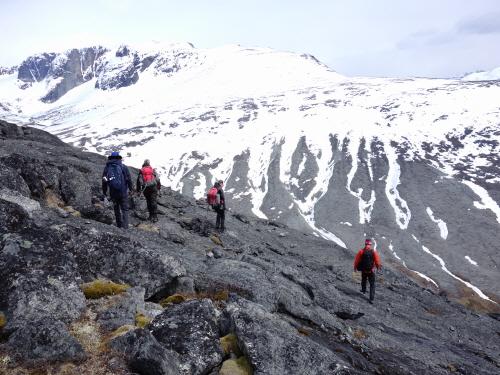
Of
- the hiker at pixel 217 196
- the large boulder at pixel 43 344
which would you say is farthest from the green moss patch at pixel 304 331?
the hiker at pixel 217 196

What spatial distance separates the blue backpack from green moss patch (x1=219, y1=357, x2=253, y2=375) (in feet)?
37.3

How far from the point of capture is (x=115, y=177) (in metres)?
19.1

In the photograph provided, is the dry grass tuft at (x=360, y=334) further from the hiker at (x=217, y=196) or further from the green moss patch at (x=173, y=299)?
the hiker at (x=217, y=196)

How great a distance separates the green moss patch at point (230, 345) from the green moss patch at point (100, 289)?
324 centimetres

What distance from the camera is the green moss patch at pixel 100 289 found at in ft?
37.3

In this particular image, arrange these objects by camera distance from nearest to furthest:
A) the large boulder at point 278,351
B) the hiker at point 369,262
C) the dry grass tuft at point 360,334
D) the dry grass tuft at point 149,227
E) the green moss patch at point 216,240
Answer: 1. the large boulder at point 278,351
2. the dry grass tuft at point 360,334
3. the dry grass tuft at point 149,227
4. the hiker at point 369,262
5. the green moss patch at point 216,240

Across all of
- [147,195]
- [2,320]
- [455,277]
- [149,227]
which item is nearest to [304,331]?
[2,320]

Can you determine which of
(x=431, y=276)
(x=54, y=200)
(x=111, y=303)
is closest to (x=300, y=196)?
(x=431, y=276)

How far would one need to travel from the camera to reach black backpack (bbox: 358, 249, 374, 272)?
26172 millimetres

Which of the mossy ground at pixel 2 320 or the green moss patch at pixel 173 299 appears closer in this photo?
the mossy ground at pixel 2 320

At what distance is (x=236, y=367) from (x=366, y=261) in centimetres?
1826

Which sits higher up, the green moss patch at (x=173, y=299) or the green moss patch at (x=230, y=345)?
the green moss patch at (x=230, y=345)

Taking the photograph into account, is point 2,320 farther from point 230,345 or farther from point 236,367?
point 236,367

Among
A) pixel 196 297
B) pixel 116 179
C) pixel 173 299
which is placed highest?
pixel 116 179
